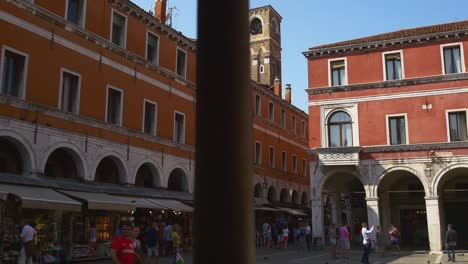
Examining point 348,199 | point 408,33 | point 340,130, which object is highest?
point 408,33

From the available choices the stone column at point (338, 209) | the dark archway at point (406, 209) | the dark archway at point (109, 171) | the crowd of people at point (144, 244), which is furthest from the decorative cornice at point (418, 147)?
the dark archway at point (109, 171)

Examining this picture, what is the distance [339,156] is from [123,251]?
19655mm

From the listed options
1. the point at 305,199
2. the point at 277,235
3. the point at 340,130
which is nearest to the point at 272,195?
the point at 305,199

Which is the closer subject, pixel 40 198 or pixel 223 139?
pixel 223 139

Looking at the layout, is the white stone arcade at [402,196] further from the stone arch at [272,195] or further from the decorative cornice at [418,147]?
the stone arch at [272,195]

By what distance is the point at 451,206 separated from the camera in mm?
26500

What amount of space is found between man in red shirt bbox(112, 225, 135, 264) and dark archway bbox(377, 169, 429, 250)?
21.6m

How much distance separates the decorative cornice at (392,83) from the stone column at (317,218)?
5.84 meters

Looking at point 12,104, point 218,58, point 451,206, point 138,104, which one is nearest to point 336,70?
point 451,206

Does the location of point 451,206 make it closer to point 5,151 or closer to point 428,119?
point 428,119

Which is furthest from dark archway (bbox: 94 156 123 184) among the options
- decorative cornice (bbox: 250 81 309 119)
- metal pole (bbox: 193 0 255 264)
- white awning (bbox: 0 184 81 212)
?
metal pole (bbox: 193 0 255 264)

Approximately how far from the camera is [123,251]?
23.6ft

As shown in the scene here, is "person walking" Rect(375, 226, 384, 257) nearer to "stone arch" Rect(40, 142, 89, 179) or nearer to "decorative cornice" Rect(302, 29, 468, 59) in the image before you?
"decorative cornice" Rect(302, 29, 468, 59)

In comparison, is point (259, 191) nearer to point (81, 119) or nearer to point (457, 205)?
point (457, 205)
